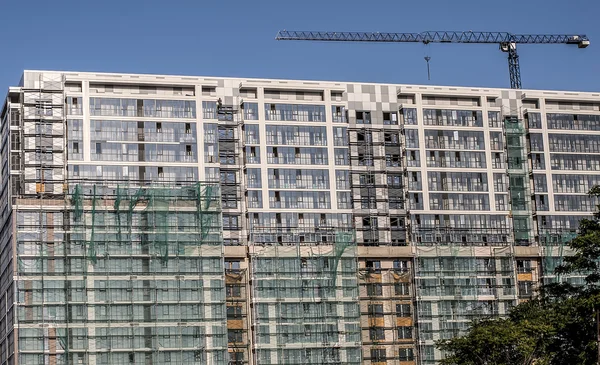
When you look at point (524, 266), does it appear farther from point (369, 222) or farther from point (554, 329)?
point (554, 329)

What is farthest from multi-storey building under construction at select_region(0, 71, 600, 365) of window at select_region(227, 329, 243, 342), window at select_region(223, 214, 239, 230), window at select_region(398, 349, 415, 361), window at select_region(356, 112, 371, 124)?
window at select_region(356, 112, 371, 124)

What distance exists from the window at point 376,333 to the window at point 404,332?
7.40 ft

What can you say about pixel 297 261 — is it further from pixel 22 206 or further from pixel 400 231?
pixel 22 206

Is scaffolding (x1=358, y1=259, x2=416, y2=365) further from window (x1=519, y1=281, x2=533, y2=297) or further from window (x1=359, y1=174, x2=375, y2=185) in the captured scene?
window (x1=519, y1=281, x2=533, y2=297)

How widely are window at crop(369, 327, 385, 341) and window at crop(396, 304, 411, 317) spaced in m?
3.20

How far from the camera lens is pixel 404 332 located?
546 ft

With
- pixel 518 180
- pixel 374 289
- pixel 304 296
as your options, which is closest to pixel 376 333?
pixel 374 289

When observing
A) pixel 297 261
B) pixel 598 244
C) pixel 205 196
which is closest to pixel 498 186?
pixel 297 261

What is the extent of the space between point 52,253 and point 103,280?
23.1 ft

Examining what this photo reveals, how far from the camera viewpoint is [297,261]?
16262cm

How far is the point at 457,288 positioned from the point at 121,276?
45.4 metres

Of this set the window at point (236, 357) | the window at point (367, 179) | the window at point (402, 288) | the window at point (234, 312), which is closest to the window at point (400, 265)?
the window at point (402, 288)

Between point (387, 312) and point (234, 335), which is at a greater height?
point (387, 312)

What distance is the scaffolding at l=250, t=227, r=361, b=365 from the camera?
160 metres
